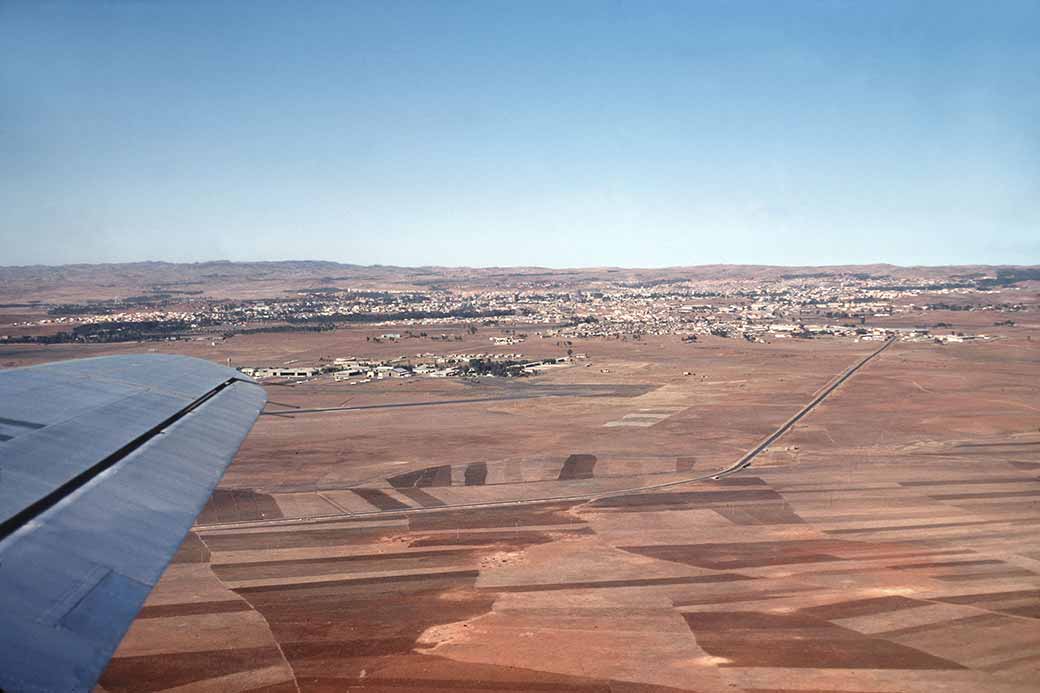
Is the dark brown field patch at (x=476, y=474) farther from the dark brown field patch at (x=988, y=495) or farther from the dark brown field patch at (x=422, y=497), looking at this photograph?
the dark brown field patch at (x=988, y=495)

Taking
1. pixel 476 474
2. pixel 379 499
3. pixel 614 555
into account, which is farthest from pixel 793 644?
pixel 476 474

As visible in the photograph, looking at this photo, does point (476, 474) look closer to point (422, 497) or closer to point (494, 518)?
point (422, 497)

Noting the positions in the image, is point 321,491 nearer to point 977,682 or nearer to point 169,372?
point 169,372

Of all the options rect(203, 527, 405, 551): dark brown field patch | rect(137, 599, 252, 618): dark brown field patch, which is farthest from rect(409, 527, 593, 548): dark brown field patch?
rect(137, 599, 252, 618): dark brown field patch

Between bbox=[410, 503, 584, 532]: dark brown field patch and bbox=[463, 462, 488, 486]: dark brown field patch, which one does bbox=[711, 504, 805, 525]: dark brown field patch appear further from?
bbox=[463, 462, 488, 486]: dark brown field patch

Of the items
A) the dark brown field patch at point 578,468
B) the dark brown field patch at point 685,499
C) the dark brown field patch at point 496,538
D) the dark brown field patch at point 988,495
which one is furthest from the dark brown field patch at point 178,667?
the dark brown field patch at point 988,495

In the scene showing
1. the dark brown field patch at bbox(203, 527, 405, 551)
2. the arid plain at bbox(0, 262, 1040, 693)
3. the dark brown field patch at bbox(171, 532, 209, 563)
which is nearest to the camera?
the arid plain at bbox(0, 262, 1040, 693)
